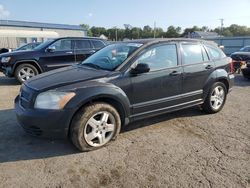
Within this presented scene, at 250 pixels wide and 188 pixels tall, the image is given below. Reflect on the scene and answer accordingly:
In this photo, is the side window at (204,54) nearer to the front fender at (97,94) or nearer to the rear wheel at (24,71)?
the front fender at (97,94)

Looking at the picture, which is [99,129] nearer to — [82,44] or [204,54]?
[204,54]

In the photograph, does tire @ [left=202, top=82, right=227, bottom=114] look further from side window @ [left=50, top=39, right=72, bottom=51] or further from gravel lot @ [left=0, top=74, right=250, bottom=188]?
side window @ [left=50, top=39, right=72, bottom=51]

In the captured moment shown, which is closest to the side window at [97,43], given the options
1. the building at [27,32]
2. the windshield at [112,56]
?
the windshield at [112,56]

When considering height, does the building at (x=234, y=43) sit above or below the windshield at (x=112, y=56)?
above

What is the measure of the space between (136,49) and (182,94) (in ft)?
4.26

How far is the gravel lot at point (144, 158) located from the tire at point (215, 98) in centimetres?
44

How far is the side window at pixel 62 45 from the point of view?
8.81 meters

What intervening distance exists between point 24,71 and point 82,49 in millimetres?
2280

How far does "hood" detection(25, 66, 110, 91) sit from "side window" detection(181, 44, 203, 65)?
171 cm

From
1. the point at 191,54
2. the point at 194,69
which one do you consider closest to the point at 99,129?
the point at 194,69

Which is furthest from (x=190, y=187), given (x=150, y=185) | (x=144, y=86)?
(x=144, y=86)

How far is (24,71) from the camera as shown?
8617 mm

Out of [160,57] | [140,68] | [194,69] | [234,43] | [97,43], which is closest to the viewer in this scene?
[140,68]

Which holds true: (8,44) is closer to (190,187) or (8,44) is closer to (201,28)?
(190,187)
